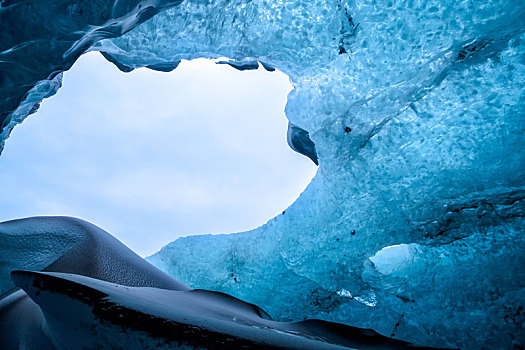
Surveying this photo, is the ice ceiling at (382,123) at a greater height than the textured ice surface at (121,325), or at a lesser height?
greater

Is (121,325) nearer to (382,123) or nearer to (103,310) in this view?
(103,310)

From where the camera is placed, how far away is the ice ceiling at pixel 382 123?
1.49m

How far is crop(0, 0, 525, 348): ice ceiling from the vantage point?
58.6 inches

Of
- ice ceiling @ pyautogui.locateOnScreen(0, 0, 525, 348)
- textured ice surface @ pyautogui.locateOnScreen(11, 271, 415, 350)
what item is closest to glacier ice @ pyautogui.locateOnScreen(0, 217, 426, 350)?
textured ice surface @ pyautogui.locateOnScreen(11, 271, 415, 350)

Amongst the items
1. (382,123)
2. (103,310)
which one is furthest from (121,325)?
(382,123)

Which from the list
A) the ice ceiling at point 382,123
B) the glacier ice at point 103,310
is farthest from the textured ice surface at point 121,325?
the ice ceiling at point 382,123

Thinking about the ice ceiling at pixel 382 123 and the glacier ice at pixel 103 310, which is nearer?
the glacier ice at pixel 103 310

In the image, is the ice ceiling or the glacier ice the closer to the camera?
the glacier ice

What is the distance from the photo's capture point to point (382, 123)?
1.82 meters

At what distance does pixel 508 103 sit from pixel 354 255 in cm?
101

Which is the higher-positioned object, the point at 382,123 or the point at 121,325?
the point at 382,123

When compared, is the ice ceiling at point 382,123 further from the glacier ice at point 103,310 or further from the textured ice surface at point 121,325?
the textured ice surface at point 121,325

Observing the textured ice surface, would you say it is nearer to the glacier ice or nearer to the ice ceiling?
the glacier ice

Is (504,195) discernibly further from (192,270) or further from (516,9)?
(192,270)
